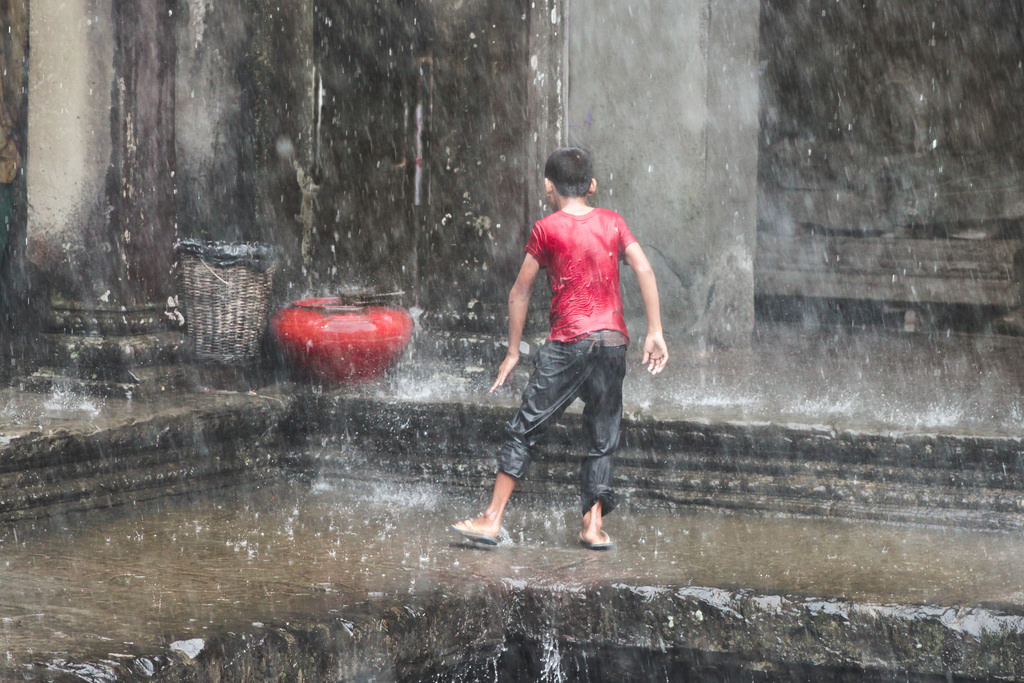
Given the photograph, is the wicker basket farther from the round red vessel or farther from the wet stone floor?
the wet stone floor

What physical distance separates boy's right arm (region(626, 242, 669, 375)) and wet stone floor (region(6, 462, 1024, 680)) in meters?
0.74

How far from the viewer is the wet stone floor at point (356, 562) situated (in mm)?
3336

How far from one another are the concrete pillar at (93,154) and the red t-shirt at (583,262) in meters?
2.32

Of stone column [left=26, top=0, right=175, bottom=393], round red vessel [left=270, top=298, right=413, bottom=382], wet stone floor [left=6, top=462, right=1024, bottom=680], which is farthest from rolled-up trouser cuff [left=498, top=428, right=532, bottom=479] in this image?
stone column [left=26, top=0, right=175, bottom=393]

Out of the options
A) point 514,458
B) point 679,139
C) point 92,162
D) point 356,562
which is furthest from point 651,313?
point 679,139

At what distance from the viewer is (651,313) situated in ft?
13.5

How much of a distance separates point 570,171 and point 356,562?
1.66m

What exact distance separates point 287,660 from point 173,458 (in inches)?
81.5

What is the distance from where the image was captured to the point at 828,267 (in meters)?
9.00

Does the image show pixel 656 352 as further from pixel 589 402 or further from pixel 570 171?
pixel 570 171

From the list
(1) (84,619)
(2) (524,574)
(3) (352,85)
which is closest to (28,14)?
(3) (352,85)

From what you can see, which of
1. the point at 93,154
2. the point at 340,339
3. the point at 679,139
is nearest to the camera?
the point at 93,154

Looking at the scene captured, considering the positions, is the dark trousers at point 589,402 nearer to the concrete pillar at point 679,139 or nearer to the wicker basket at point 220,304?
the wicker basket at point 220,304

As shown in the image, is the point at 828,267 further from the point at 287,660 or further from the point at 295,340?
the point at 287,660
